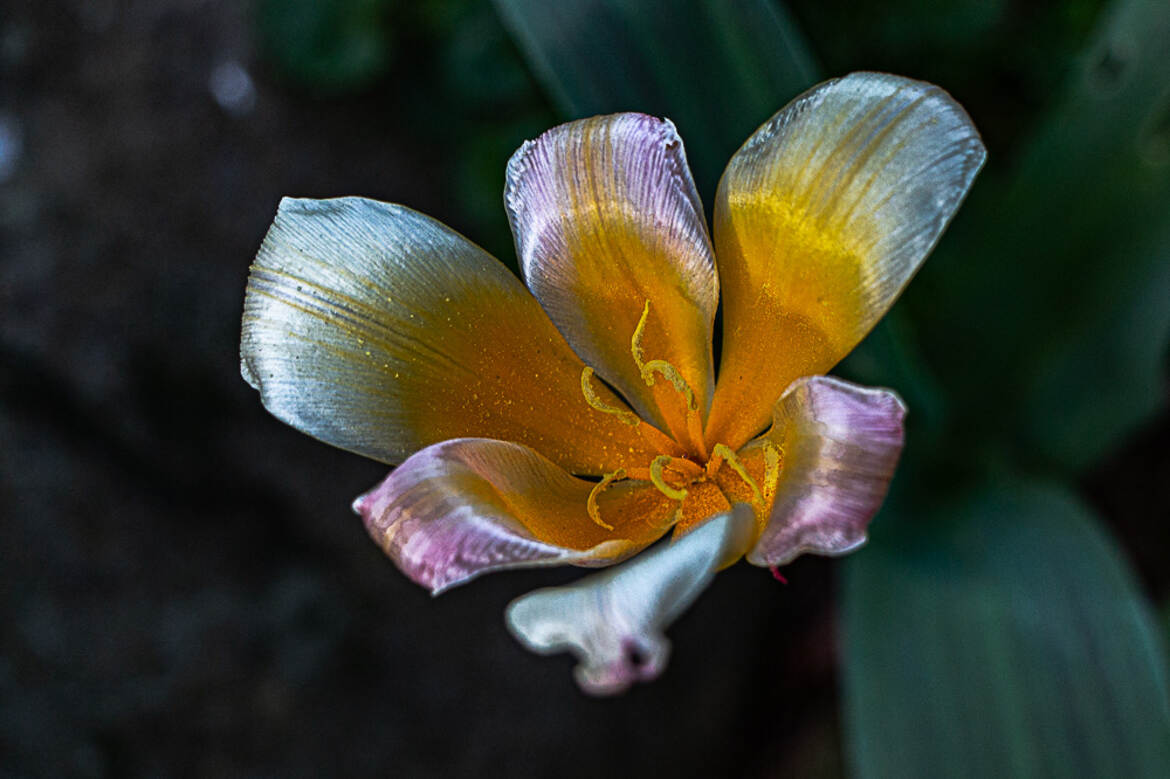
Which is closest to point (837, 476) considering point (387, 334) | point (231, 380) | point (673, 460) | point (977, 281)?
point (673, 460)

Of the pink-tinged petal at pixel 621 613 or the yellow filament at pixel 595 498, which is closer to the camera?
the pink-tinged petal at pixel 621 613

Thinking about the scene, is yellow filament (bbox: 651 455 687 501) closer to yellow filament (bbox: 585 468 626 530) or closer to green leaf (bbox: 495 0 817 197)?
yellow filament (bbox: 585 468 626 530)

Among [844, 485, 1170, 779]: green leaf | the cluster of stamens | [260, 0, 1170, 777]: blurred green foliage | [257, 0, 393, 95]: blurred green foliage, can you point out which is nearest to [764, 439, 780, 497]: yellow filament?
the cluster of stamens

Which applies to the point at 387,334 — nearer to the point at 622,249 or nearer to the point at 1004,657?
the point at 622,249

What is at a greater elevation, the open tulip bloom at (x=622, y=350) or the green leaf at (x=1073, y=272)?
the open tulip bloom at (x=622, y=350)

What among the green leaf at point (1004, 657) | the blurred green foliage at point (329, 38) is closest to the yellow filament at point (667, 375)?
the green leaf at point (1004, 657)

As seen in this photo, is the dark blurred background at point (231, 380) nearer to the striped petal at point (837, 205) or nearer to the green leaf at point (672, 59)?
the green leaf at point (672, 59)

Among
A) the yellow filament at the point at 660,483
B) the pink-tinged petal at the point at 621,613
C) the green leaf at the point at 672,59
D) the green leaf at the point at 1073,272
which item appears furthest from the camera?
Answer: the green leaf at the point at 1073,272
